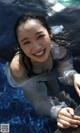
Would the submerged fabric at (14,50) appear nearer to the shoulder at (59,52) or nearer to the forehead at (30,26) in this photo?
the shoulder at (59,52)

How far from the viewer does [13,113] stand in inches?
123

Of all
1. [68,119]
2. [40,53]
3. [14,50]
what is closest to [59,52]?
[40,53]

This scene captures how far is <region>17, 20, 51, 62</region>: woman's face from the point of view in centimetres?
244

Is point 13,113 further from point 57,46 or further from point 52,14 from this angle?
point 52,14

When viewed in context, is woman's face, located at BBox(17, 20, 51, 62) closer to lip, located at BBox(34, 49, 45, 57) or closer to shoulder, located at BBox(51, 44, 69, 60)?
lip, located at BBox(34, 49, 45, 57)

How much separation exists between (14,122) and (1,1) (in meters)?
1.89

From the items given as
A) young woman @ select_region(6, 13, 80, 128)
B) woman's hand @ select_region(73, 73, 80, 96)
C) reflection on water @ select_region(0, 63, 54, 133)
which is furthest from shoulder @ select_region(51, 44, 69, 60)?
reflection on water @ select_region(0, 63, 54, 133)

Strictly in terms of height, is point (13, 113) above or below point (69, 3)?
below

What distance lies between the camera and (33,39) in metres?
2.45

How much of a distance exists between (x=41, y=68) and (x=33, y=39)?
1.52 ft

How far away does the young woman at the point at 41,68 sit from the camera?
245cm

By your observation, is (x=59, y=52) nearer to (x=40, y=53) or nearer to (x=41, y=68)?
(x=41, y=68)

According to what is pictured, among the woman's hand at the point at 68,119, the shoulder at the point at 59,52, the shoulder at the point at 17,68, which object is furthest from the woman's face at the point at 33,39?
the woman's hand at the point at 68,119

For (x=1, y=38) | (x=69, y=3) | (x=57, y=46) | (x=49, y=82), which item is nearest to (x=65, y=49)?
(x=57, y=46)
